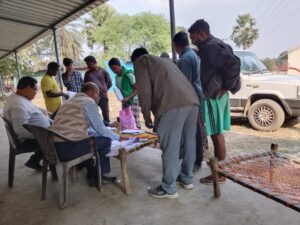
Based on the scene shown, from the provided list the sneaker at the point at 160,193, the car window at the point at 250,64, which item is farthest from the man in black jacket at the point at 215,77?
the car window at the point at 250,64

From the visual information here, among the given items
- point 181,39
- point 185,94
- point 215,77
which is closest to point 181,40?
point 181,39

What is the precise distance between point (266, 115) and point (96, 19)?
26.8 meters

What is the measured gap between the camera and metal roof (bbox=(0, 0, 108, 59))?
4.62 metres

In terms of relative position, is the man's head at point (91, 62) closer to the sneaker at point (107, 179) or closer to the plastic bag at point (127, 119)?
the plastic bag at point (127, 119)

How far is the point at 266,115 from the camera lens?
18.4ft

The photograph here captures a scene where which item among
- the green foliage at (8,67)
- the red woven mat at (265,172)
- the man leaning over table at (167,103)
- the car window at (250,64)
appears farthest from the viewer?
the green foliage at (8,67)

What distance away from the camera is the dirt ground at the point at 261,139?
4.35 meters

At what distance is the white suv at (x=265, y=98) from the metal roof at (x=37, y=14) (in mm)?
3508

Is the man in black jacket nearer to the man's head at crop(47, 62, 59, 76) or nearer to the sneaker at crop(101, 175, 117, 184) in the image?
the sneaker at crop(101, 175, 117, 184)

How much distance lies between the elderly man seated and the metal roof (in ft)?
6.95

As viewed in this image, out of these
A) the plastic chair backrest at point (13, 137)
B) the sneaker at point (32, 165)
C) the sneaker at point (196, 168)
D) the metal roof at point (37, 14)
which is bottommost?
the sneaker at point (196, 168)

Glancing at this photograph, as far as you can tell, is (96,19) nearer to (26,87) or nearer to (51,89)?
(51,89)

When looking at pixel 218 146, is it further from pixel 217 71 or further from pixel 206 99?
pixel 217 71

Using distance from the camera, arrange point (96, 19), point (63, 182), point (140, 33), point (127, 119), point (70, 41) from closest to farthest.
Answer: point (63, 182), point (127, 119), point (140, 33), point (70, 41), point (96, 19)
